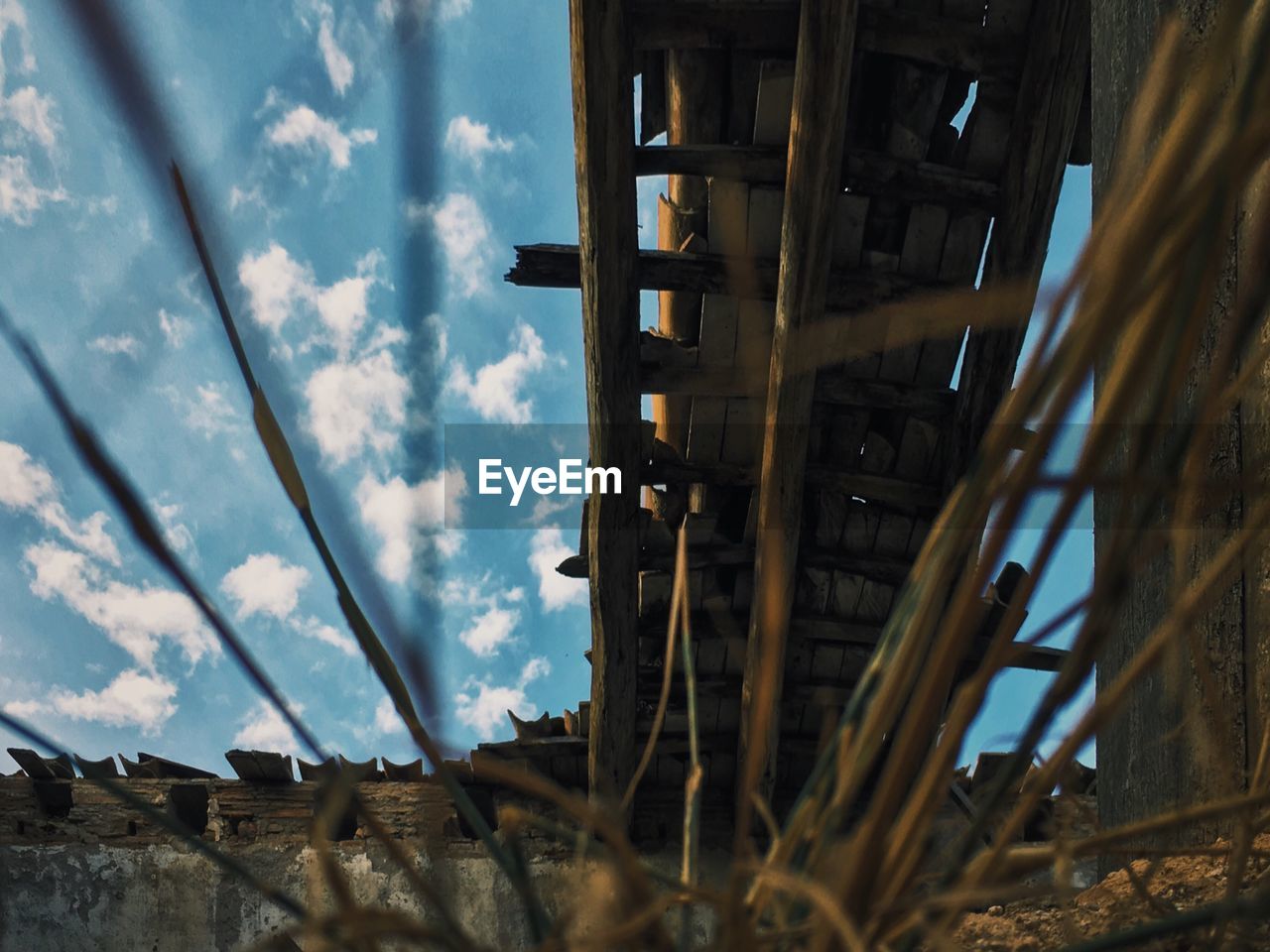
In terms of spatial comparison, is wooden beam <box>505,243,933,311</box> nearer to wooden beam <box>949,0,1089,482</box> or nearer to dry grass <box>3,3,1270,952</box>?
wooden beam <box>949,0,1089,482</box>

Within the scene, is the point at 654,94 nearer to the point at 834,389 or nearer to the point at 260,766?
the point at 834,389

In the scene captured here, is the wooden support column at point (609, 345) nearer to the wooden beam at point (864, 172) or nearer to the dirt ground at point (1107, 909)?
the wooden beam at point (864, 172)

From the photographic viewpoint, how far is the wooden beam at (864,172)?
9.84 feet

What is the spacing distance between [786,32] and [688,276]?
0.67m

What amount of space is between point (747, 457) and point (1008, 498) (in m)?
3.27

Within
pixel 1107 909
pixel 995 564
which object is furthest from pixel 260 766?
pixel 995 564

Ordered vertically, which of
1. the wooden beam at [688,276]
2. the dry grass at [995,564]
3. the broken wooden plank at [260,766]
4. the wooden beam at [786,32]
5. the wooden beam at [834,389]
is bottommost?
the dry grass at [995,564]

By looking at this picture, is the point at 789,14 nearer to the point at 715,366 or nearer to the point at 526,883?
the point at 715,366

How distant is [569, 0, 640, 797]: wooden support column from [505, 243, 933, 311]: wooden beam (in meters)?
0.12

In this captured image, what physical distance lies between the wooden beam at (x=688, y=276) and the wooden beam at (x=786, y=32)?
1.82 ft

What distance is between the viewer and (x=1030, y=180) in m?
3.10

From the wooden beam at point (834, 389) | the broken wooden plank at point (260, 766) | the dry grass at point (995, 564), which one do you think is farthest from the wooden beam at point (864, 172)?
the dry grass at point (995, 564)

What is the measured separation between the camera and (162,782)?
4.36 meters

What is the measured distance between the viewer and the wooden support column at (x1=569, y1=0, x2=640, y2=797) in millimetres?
2754
